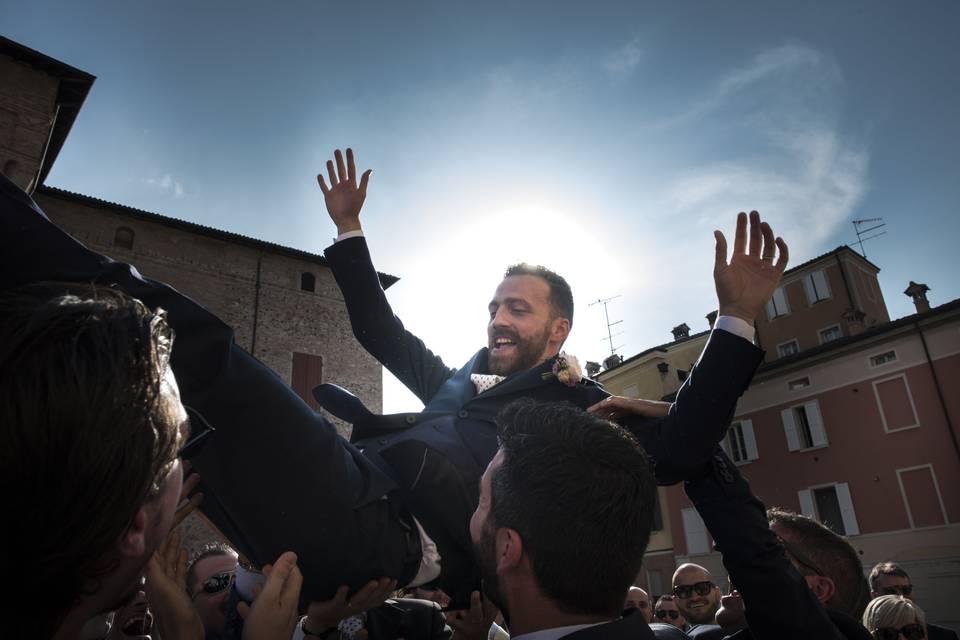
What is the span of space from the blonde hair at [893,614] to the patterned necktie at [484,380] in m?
2.98

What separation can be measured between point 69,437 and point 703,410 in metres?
2.03

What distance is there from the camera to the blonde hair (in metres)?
4.03

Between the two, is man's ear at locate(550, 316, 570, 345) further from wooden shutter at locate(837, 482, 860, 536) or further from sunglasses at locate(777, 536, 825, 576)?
wooden shutter at locate(837, 482, 860, 536)

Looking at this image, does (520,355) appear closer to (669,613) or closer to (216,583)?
(216,583)

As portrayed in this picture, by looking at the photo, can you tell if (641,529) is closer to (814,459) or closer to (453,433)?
(453,433)

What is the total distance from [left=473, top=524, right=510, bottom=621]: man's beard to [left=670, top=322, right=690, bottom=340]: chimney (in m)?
38.1

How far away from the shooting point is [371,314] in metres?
3.34

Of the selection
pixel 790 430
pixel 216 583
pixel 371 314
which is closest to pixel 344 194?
pixel 371 314

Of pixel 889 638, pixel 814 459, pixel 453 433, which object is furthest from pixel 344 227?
pixel 814 459

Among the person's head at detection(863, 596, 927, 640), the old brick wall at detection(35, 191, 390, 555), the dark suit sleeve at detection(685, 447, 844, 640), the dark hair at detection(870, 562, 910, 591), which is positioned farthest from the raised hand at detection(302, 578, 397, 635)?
the old brick wall at detection(35, 191, 390, 555)

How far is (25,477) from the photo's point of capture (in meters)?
0.93

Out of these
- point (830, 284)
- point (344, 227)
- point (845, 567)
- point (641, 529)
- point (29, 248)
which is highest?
point (830, 284)

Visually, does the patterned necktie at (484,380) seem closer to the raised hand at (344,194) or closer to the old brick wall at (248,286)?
the raised hand at (344,194)

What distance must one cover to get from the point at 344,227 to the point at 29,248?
1842mm
